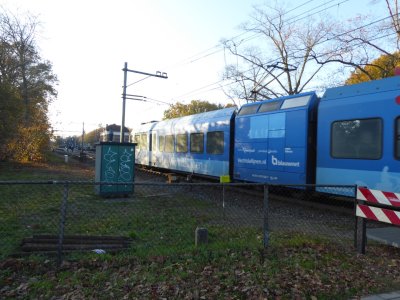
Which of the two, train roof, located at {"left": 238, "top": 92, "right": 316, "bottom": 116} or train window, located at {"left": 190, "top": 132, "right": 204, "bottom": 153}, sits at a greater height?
train roof, located at {"left": 238, "top": 92, "right": 316, "bottom": 116}

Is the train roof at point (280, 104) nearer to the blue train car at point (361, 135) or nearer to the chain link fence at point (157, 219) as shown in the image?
the blue train car at point (361, 135)

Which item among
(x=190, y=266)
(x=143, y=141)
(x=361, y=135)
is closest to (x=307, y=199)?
(x=361, y=135)

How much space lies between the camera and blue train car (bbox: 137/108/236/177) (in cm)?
1555

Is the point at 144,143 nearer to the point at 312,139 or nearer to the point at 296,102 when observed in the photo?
the point at 296,102

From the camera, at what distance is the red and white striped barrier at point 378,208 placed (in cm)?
597

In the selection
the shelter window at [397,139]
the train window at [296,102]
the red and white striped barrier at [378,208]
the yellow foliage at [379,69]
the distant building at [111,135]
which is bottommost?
the red and white striped barrier at [378,208]

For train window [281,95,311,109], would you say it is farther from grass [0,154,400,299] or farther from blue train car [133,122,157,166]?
blue train car [133,122,157,166]

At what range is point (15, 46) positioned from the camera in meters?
32.3

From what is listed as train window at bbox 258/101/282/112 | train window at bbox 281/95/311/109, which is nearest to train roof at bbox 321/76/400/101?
train window at bbox 281/95/311/109

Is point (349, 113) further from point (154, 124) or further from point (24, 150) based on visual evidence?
point (24, 150)

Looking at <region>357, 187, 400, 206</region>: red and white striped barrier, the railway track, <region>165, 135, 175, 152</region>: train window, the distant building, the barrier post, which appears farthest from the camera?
the distant building

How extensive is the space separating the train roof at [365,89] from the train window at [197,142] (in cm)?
736

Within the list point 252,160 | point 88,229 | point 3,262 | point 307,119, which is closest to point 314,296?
point 3,262

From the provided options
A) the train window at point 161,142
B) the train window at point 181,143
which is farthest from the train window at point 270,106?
the train window at point 161,142
